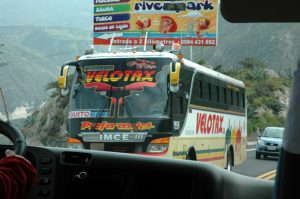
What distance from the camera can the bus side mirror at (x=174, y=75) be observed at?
11883mm

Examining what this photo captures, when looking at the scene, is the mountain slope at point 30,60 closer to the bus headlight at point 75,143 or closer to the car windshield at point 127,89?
the car windshield at point 127,89

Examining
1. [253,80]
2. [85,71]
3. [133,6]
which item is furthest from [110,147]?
[133,6]

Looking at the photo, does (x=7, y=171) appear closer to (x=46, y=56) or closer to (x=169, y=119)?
(x=46, y=56)

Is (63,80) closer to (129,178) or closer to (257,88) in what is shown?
(257,88)

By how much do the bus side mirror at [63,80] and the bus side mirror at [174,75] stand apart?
7.56 ft

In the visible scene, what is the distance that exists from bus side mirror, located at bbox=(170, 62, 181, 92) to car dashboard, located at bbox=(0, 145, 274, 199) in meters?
8.76

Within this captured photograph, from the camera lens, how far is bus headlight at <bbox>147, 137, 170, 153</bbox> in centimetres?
1214

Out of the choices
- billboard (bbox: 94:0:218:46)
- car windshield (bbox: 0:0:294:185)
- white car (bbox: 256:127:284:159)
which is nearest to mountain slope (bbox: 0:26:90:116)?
car windshield (bbox: 0:0:294:185)

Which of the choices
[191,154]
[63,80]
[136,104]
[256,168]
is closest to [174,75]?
[136,104]

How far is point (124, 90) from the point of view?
12.4 metres

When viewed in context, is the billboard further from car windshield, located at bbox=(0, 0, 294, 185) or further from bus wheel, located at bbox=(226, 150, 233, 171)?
car windshield, located at bbox=(0, 0, 294, 185)

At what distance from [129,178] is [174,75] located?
29.2 feet

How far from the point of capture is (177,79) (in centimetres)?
1199

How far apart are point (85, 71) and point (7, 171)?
11273 mm
